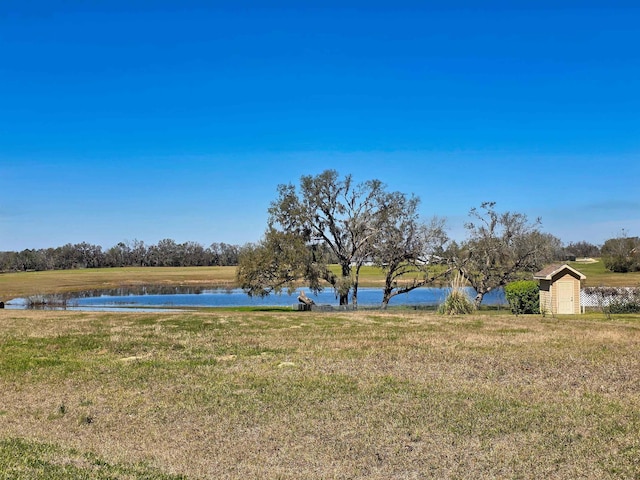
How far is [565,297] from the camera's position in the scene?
27125mm

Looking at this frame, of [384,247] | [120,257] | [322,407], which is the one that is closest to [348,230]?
[384,247]

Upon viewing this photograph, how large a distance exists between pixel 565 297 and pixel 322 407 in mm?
21892

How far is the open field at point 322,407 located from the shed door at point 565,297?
35.7ft

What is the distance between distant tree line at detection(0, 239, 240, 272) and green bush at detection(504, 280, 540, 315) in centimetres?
10807

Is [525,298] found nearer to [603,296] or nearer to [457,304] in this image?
[457,304]

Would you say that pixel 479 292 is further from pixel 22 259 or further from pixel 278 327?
pixel 22 259

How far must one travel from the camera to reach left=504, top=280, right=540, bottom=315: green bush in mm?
28156

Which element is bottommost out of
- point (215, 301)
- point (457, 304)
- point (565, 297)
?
point (215, 301)

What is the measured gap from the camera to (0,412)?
8.62m

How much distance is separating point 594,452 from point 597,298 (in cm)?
2859

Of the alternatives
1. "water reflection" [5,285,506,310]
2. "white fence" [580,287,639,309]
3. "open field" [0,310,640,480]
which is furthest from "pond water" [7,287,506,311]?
"open field" [0,310,640,480]

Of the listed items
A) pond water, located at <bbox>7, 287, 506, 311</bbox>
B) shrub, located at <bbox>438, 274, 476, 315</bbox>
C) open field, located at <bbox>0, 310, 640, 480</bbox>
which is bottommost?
pond water, located at <bbox>7, 287, 506, 311</bbox>

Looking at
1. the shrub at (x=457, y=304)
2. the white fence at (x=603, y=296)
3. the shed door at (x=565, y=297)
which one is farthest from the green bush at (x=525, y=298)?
the white fence at (x=603, y=296)

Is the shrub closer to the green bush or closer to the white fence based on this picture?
the green bush
